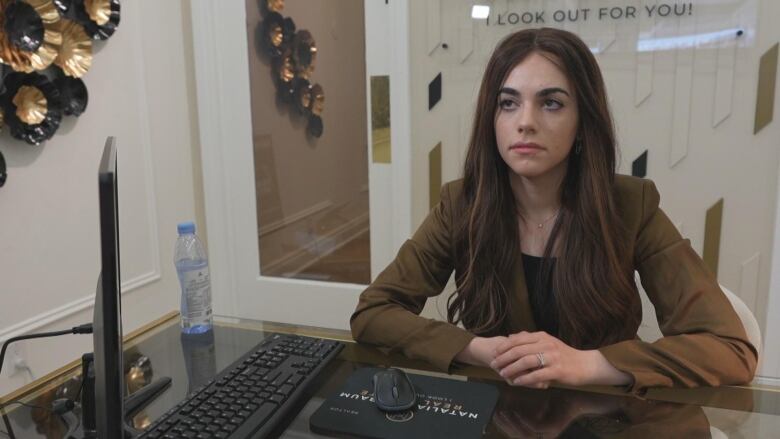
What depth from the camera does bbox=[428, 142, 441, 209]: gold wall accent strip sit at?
2.69 meters

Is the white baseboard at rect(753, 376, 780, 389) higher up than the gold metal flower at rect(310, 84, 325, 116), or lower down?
lower down

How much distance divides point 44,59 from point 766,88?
2608 mm

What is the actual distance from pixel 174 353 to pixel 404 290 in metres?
0.50

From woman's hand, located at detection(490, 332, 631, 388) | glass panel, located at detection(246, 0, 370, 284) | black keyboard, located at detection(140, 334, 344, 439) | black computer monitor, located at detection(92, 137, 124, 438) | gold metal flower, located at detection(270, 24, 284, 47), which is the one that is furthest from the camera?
gold metal flower, located at detection(270, 24, 284, 47)

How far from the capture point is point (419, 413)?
0.86m

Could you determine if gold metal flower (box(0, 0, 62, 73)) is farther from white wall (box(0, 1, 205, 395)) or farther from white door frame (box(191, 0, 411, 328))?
white door frame (box(191, 0, 411, 328))

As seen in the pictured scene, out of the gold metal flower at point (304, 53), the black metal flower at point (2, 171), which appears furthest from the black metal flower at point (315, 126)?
the black metal flower at point (2, 171)

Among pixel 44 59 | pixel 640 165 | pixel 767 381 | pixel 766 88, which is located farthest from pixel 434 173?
pixel 767 381

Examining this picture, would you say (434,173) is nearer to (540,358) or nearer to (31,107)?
(31,107)

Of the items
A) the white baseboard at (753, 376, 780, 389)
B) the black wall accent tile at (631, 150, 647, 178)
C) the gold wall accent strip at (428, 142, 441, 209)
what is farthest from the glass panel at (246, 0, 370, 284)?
the white baseboard at (753, 376, 780, 389)

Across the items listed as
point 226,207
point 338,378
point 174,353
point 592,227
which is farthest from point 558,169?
point 226,207

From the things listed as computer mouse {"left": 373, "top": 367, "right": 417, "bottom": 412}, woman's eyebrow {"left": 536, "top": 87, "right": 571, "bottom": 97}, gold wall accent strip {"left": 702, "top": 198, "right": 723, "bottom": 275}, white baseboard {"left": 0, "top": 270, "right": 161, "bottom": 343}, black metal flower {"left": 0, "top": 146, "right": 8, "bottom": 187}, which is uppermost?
woman's eyebrow {"left": 536, "top": 87, "right": 571, "bottom": 97}

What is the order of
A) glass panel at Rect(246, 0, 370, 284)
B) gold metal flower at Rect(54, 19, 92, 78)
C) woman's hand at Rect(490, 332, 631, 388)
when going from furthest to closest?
glass panel at Rect(246, 0, 370, 284) → gold metal flower at Rect(54, 19, 92, 78) → woman's hand at Rect(490, 332, 631, 388)

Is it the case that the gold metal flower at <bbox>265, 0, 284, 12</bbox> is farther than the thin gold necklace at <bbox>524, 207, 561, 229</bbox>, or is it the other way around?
the gold metal flower at <bbox>265, 0, 284, 12</bbox>
